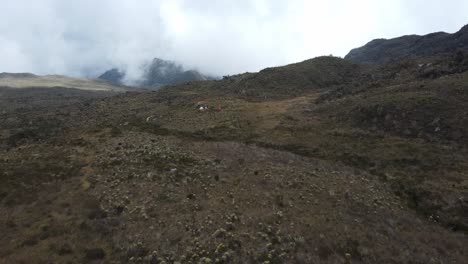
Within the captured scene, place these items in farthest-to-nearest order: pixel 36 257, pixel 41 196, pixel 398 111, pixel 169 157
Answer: pixel 398 111 < pixel 169 157 < pixel 41 196 < pixel 36 257

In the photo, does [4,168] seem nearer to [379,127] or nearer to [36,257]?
[36,257]

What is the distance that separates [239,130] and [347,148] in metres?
15.6

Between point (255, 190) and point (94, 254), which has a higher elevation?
point (255, 190)

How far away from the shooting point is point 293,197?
26.6 meters

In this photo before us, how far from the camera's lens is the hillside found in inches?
802

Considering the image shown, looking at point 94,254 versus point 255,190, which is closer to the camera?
point 94,254

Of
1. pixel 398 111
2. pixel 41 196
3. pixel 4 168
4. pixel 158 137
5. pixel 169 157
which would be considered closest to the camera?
pixel 41 196

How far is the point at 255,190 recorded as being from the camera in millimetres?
27797

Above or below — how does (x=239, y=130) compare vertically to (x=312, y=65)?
below

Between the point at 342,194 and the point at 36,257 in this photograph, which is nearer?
the point at 36,257

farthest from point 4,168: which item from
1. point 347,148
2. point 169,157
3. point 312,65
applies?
point 312,65

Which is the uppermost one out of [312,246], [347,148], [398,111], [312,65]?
[312,65]

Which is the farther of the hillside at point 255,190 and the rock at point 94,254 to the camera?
the hillside at point 255,190

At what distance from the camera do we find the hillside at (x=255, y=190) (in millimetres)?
20361
